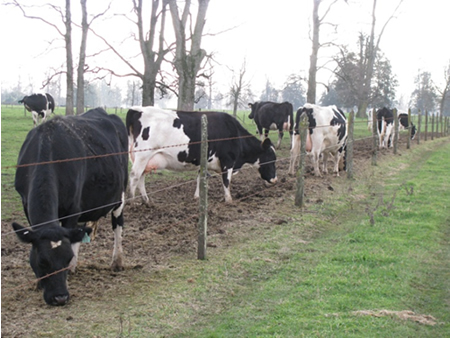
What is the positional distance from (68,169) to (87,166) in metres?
0.54

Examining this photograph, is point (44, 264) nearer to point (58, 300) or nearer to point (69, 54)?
point (58, 300)

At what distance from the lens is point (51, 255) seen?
4531mm

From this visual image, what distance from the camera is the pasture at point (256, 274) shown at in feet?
15.7

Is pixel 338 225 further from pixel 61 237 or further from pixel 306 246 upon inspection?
pixel 61 237

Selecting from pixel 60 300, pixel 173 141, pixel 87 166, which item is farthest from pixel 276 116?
pixel 60 300

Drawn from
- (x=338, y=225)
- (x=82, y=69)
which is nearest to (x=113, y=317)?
(x=338, y=225)

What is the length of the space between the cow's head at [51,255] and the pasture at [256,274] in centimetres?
27

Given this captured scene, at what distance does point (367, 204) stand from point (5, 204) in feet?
24.8

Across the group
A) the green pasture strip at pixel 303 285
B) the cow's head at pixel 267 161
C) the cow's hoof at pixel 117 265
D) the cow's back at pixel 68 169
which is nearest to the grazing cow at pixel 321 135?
the cow's head at pixel 267 161

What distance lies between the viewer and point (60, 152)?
530 cm

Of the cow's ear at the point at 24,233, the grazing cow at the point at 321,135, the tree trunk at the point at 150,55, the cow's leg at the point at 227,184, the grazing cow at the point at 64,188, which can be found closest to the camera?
the cow's ear at the point at 24,233

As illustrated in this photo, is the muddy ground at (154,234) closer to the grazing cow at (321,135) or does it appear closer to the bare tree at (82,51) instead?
the grazing cow at (321,135)

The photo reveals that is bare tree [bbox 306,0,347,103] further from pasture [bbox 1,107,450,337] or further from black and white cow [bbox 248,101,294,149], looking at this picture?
pasture [bbox 1,107,450,337]

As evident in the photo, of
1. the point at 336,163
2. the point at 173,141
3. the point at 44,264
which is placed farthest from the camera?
the point at 336,163
